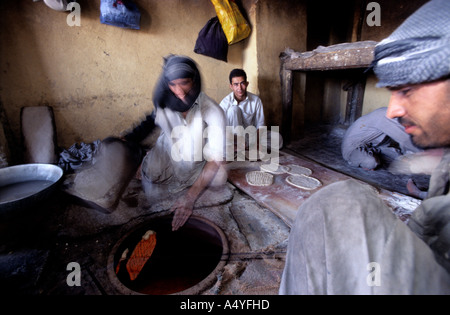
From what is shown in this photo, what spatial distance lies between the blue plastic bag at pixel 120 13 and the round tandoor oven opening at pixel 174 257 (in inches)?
124

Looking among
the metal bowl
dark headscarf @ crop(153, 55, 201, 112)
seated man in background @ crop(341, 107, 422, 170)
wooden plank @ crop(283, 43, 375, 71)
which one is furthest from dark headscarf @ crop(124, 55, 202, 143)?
seated man in background @ crop(341, 107, 422, 170)

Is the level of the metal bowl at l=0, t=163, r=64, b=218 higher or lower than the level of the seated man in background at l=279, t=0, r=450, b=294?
lower

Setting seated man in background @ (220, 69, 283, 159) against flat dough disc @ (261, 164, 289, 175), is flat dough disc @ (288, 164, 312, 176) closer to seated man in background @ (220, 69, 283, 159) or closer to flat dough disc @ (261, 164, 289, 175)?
flat dough disc @ (261, 164, 289, 175)

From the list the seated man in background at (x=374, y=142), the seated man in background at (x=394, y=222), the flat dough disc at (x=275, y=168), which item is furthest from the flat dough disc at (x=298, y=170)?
the seated man in background at (x=394, y=222)

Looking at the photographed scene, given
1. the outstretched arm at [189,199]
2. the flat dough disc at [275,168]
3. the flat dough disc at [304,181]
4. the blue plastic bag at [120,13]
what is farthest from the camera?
the blue plastic bag at [120,13]

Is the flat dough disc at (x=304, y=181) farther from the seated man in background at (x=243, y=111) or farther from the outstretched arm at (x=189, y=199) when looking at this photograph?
the seated man in background at (x=243, y=111)

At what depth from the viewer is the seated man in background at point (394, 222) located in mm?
693

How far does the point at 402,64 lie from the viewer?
94cm

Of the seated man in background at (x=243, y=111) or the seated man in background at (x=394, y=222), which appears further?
the seated man in background at (x=243, y=111)

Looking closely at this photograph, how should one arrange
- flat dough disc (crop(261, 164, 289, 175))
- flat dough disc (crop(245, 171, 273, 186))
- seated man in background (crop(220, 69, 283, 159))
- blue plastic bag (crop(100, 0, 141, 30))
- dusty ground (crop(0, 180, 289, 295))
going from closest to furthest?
dusty ground (crop(0, 180, 289, 295))
flat dough disc (crop(245, 171, 273, 186))
flat dough disc (crop(261, 164, 289, 175))
blue plastic bag (crop(100, 0, 141, 30))
seated man in background (crop(220, 69, 283, 159))

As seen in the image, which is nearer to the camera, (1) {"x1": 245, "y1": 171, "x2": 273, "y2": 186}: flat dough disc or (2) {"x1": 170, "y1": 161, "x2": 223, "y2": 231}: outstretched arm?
(2) {"x1": 170, "y1": 161, "x2": 223, "y2": 231}: outstretched arm

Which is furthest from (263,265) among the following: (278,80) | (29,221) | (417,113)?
(278,80)

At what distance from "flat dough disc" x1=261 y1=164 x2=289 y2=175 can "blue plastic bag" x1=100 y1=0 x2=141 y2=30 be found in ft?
10.2

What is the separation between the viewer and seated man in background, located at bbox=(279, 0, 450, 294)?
0.69 meters
